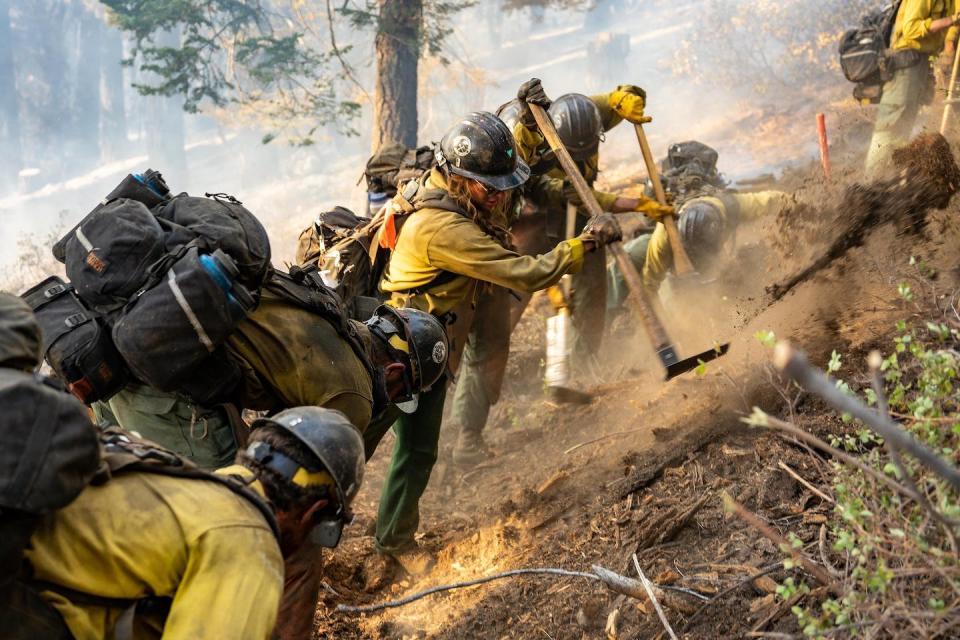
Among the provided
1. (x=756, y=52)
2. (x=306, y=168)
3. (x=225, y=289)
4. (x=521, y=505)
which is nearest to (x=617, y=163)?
(x=756, y=52)

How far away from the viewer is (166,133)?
4375 centimetres

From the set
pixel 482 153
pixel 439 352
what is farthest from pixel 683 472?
pixel 482 153

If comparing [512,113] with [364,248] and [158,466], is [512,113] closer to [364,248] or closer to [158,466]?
[364,248]

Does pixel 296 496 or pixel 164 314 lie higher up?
pixel 164 314

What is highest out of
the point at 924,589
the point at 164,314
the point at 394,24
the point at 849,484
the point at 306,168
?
the point at 394,24

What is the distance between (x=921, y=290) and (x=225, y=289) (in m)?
3.42

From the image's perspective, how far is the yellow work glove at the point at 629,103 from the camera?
20.4ft

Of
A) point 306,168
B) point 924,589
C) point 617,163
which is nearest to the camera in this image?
point 924,589

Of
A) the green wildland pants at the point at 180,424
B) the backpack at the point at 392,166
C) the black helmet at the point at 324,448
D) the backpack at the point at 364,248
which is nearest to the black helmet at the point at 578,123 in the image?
the backpack at the point at 392,166

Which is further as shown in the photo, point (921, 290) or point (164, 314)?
point (921, 290)

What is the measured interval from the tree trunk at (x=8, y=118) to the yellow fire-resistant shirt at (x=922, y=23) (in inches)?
2004

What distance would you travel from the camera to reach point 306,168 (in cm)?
3825

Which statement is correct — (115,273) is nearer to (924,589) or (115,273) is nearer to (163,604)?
(163,604)

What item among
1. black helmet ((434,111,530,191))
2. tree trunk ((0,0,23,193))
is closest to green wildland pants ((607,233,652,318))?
black helmet ((434,111,530,191))
